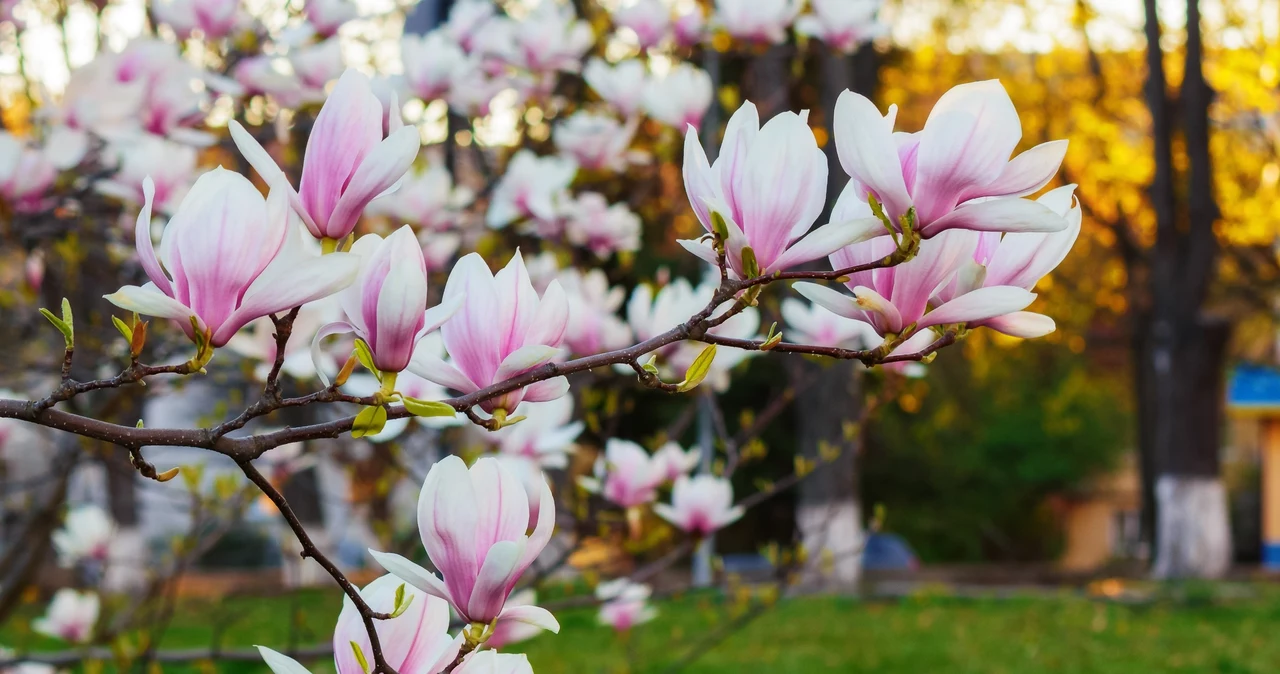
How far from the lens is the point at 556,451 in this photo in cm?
193

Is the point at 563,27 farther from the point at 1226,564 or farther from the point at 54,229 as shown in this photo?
the point at 1226,564

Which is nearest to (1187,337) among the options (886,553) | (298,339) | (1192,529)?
(1192,529)

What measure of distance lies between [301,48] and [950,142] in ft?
8.30

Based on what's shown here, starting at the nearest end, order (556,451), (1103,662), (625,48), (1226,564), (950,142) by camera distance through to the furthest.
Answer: (950,142) → (556,451) → (625,48) → (1103,662) → (1226,564)

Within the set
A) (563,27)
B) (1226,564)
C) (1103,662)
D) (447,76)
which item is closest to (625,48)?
(563,27)

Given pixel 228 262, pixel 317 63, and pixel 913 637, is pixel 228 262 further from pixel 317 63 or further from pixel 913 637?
pixel 913 637

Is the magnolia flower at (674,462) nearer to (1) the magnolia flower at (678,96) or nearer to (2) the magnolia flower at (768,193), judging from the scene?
(1) the magnolia flower at (678,96)

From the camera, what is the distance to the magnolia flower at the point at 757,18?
3042mm

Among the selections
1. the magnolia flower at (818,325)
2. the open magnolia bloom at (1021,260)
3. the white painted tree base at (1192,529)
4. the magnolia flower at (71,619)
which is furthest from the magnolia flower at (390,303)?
the white painted tree base at (1192,529)

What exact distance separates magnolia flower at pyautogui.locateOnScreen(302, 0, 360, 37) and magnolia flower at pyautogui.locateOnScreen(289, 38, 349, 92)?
6 cm

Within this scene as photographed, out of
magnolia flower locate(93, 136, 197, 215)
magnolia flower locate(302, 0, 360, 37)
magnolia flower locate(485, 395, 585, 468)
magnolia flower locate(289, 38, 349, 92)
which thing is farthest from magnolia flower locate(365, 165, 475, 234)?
magnolia flower locate(485, 395, 585, 468)

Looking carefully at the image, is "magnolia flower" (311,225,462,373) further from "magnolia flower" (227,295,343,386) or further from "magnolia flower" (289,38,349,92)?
"magnolia flower" (289,38,349,92)

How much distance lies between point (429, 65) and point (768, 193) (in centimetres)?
222

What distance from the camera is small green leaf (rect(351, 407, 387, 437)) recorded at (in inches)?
32.5
